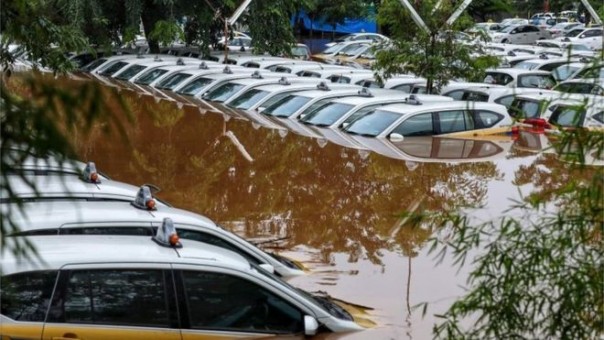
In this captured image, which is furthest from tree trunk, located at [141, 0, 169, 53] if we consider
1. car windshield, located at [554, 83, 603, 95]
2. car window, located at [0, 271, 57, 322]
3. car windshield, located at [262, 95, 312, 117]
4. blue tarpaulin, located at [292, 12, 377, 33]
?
car windshield, located at [554, 83, 603, 95]

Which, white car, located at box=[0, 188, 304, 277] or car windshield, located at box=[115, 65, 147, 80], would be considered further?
car windshield, located at box=[115, 65, 147, 80]

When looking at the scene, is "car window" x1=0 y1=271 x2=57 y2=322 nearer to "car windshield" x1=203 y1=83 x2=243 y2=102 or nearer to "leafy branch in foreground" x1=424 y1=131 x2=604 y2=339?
"leafy branch in foreground" x1=424 y1=131 x2=604 y2=339

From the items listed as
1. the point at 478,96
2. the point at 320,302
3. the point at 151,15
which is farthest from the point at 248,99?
the point at 320,302

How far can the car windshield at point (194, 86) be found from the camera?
23.2 metres

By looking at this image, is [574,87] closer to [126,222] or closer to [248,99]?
[126,222]

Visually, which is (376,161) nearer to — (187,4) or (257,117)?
(257,117)

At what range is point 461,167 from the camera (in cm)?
1490

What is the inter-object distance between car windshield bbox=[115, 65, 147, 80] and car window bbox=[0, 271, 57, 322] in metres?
21.2

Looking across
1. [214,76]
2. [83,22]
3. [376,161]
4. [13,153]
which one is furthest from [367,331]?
[83,22]

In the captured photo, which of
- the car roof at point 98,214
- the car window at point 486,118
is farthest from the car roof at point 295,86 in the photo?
the car roof at point 98,214

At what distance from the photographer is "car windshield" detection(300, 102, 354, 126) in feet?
59.6

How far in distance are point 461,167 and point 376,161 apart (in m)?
Result: 1.25

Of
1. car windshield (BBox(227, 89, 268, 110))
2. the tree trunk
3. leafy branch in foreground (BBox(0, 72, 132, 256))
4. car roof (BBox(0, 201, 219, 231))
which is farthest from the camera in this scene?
the tree trunk

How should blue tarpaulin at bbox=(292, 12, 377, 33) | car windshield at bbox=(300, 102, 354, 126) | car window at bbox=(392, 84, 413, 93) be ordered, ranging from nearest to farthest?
car windshield at bbox=(300, 102, 354, 126), car window at bbox=(392, 84, 413, 93), blue tarpaulin at bbox=(292, 12, 377, 33)
